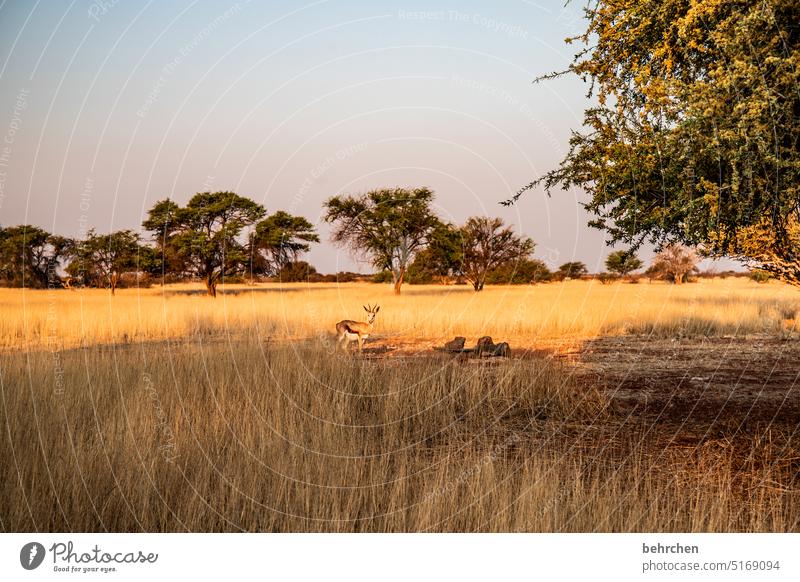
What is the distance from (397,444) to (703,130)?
480cm

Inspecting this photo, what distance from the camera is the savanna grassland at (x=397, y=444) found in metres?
5.15

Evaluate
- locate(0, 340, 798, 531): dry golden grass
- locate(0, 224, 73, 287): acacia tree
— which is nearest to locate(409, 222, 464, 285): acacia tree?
locate(0, 224, 73, 287): acacia tree

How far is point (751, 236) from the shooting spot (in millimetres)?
7457

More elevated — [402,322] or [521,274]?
[521,274]

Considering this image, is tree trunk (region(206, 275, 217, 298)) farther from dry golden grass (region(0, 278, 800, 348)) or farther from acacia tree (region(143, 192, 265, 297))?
dry golden grass (region(0, 278, 800, 348))

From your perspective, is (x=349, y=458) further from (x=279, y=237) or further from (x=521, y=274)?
(x=521, y=274)

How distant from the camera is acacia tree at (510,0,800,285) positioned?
6027 mm

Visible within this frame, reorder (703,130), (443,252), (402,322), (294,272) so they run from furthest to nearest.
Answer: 1. (294,272)
2. (443,252)
3. (402,322)
4. (703,130)

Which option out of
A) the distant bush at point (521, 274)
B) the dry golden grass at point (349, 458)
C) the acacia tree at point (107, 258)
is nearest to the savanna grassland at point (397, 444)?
the dry golden grass at point (349, 458)

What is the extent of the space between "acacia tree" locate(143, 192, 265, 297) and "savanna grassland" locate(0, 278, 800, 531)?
23500mm

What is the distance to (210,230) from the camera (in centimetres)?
3856
